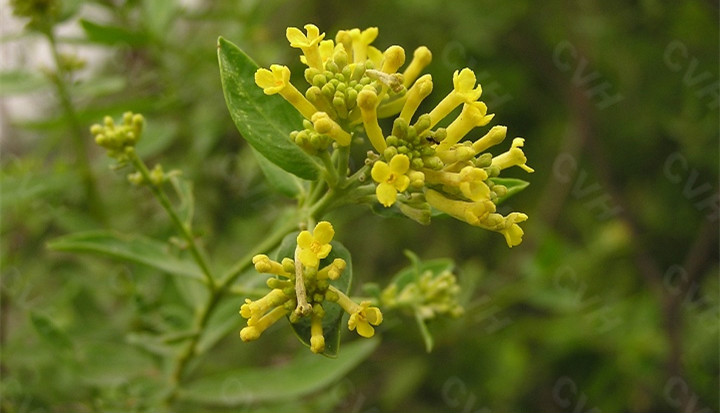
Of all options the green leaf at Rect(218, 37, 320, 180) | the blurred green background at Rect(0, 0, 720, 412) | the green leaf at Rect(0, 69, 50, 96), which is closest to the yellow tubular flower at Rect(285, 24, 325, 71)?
the green leaf at Rect(218, 37, 320, 180)

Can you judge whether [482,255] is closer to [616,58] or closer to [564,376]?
[564,376]

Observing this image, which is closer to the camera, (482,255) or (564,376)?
(564,376)

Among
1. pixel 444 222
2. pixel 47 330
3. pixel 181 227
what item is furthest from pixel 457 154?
pixel 444 222

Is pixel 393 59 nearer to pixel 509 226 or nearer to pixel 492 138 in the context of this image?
pixel 492 138

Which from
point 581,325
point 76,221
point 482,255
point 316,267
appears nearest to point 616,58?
point 482,255

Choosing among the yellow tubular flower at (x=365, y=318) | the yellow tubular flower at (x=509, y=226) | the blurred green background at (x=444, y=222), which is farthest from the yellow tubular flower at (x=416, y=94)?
the blurred green background at (x=444, y=222)

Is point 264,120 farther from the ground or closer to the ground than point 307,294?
farther from the ground

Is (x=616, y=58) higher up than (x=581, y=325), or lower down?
higher up

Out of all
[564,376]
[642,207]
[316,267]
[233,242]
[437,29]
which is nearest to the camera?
[316,267]
